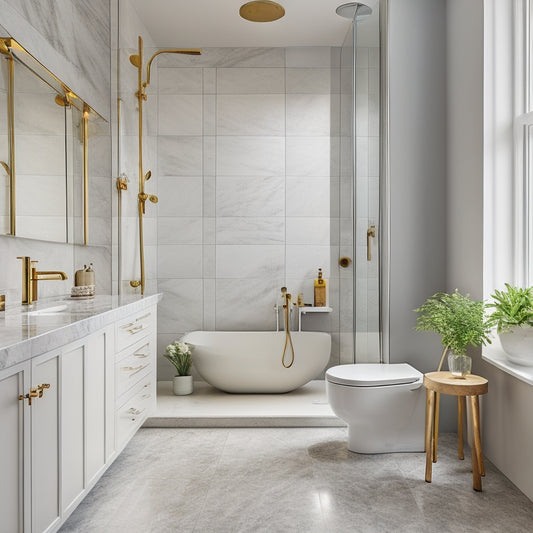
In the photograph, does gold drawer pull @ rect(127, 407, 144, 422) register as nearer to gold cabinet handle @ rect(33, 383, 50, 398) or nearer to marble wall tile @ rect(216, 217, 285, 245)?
gold cabinet handle @ rect(33, 383, 50, 398)

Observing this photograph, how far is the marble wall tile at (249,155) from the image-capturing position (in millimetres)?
4184

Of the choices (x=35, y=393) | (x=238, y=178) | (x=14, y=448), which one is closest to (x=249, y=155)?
(x=238, y=178)

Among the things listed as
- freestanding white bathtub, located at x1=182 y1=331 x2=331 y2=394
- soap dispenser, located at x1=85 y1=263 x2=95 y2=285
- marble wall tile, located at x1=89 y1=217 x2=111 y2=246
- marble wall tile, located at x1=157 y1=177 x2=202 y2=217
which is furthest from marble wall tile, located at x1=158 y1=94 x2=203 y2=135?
soap dispenser, located at x1=85 y1=263 x2=95 y2=285

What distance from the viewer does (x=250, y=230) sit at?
420 cm

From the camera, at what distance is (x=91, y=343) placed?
6.40ft

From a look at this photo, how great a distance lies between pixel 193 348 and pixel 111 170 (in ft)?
4.33

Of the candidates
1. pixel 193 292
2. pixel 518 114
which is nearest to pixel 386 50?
pixel 518 114

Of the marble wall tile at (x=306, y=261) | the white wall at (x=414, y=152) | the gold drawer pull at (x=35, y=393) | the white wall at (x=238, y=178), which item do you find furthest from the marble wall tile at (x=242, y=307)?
the gold drawer pull at (x=35, y=393)

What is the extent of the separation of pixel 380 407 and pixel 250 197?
84.5 inches

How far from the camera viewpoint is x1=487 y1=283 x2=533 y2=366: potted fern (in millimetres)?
2252

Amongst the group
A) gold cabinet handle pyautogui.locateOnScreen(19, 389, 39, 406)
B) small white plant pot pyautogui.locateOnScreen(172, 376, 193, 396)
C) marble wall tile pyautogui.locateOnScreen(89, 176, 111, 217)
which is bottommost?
small white plant pot pyautogui.locateOnScreen(172, 376, 193, 396)

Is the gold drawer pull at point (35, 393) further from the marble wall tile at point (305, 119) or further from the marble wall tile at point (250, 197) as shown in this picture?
the marble wall tile at point (305, 119)

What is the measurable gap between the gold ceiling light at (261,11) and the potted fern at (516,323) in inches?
96.3

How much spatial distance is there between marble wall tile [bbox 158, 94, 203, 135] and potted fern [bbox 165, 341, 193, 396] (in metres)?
1.72
